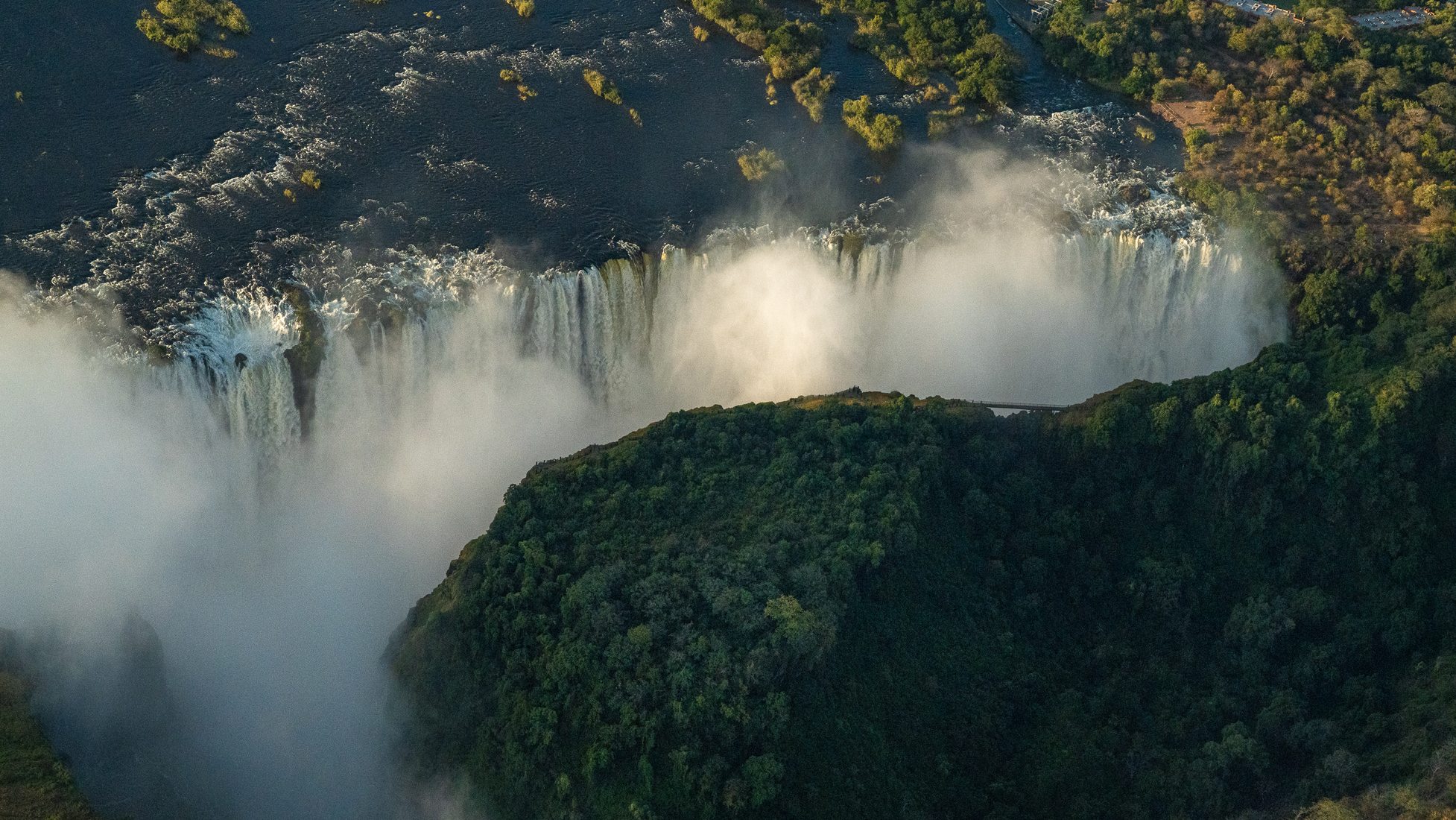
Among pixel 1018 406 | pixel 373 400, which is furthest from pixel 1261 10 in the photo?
pixel 373 400

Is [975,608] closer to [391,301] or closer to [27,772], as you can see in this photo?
[391,301]

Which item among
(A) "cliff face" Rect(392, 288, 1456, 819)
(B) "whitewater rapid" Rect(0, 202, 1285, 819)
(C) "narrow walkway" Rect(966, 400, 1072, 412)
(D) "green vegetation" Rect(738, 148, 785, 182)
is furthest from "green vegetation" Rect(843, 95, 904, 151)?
(A) "cliff face" Rect(392, 288, 1456, 819)

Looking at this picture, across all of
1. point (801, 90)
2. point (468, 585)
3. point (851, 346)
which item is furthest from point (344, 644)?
point (801, 90)

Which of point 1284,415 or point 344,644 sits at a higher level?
point 1284,415

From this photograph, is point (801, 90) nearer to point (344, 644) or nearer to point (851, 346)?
point (851, 346)

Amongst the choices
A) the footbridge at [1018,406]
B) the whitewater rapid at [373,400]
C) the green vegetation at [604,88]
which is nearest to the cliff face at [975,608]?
the footbridge at [1018,406]

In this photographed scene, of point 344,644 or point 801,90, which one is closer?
point 344,644
